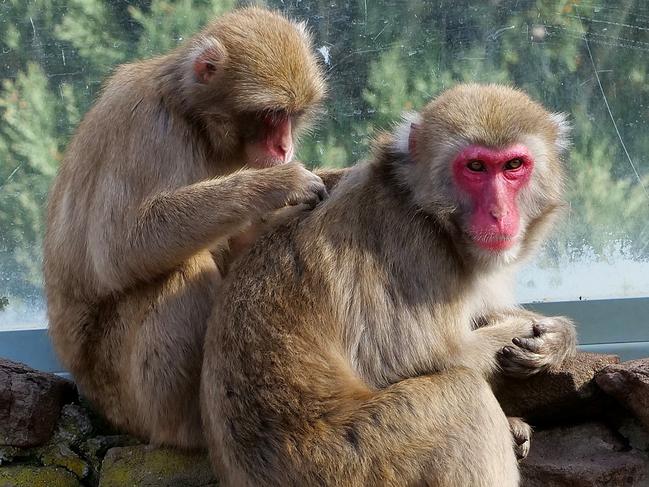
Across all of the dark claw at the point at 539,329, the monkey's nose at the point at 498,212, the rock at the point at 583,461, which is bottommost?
the rock at the point at 583,461

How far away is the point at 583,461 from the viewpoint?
423 cm

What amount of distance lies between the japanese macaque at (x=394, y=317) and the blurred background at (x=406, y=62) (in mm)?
1347

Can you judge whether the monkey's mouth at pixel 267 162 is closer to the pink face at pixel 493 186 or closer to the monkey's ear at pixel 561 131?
the pink face at pixel 493 186

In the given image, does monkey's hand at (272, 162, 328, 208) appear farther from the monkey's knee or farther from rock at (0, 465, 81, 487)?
rock at (0, 465, 81, 487)

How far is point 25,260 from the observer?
5621 mm

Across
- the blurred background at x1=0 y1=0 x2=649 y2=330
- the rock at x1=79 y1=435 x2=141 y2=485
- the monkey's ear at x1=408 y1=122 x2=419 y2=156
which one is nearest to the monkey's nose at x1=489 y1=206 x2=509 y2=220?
the monkey's ear at x1=408 y1=122 x2=419 y2=156

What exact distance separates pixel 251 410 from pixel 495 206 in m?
1.21

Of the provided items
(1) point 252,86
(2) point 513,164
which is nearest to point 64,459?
(1) point 252,86

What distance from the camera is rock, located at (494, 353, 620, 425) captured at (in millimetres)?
4277

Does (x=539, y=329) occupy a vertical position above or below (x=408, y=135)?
below

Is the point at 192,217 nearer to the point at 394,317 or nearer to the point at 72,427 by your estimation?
the point at 394,317

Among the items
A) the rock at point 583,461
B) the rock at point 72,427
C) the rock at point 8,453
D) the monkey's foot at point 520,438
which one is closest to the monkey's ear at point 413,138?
the monkey's foot at point 520,438

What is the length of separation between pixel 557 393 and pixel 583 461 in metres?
0.31

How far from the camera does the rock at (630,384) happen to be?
4113 mm
